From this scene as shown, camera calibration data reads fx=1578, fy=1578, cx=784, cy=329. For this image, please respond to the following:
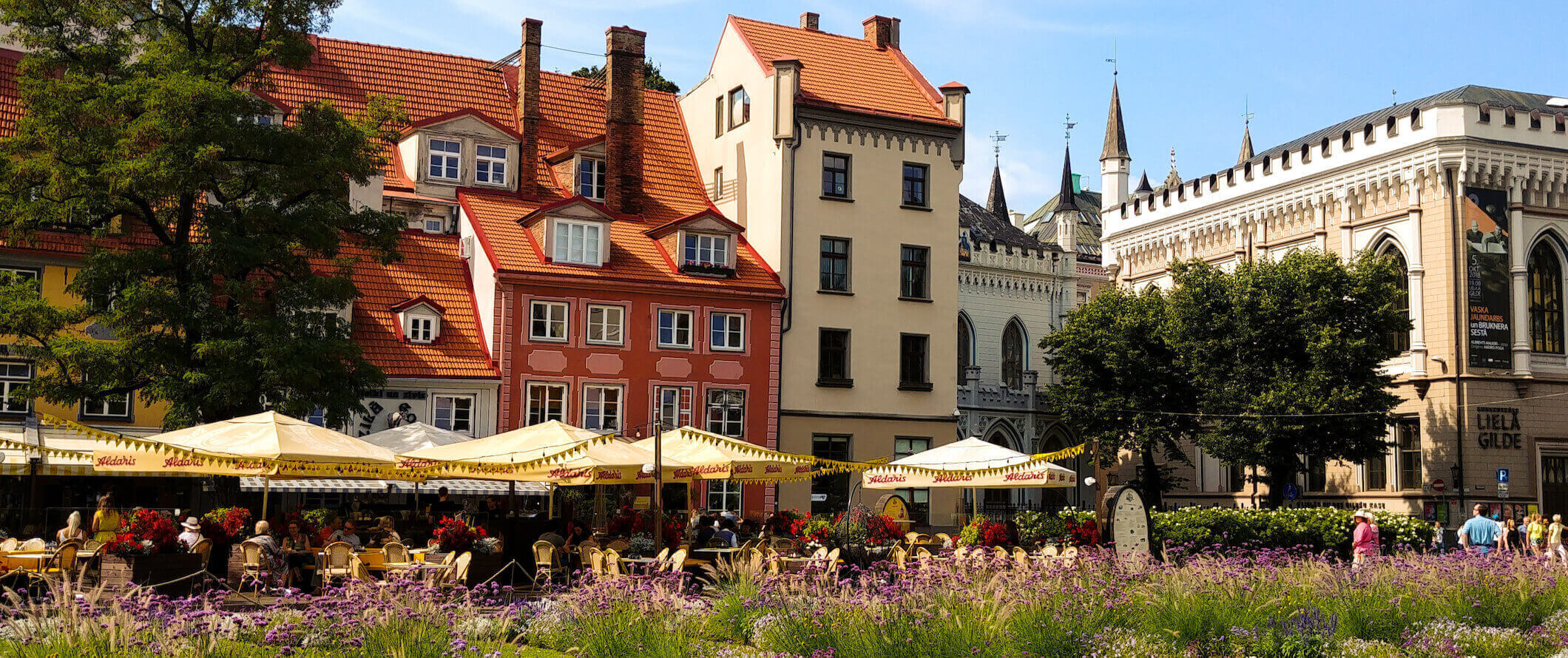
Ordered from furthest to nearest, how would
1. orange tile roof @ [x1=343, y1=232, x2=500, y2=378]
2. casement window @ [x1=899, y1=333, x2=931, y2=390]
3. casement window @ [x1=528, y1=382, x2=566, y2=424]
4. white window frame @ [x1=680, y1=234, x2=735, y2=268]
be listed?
casement window @ [x1=899, y1=333, x2=931, y2=390], white window frame @ [x1=680, y1=234, x2=735, y2=268], casement window @ [x1=528, y1=382, x2=566, y2=424], orange tile roof @ [x1=343, y1=232, x2=500, y2=378]

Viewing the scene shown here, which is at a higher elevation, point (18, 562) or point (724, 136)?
point (724, 136)

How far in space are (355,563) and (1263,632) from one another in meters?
9.85

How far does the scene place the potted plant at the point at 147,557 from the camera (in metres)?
18.4

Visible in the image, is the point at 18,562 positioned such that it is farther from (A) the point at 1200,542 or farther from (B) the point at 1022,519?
(A) the point at 1200,542

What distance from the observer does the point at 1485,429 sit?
49281 mm

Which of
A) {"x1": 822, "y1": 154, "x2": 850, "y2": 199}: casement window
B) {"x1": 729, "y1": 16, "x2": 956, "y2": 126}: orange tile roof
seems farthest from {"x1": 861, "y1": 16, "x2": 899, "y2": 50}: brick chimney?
{"x1": 822, "y1": 154, "x2": 850, "y2": 199}: casement window

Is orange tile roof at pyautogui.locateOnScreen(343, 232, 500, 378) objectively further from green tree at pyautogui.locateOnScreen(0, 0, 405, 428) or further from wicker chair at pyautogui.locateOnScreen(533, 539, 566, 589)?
wicker chair at pyautogui.locateOnScreen(533, 539, 566, 589)

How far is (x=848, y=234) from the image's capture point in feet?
138

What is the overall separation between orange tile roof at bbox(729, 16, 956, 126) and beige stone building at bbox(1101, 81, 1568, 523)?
17.2 meters

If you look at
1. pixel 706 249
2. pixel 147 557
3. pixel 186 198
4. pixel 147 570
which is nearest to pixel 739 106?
pixel 706 249

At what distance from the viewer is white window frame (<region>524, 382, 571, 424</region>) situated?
122 feet

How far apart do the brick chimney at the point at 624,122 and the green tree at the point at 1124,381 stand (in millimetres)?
18139

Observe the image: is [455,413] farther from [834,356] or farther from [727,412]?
[834,356]

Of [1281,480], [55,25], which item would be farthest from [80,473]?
[1281,480]
